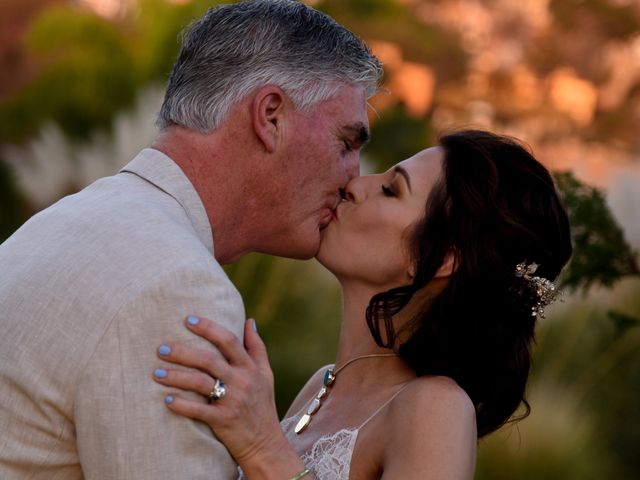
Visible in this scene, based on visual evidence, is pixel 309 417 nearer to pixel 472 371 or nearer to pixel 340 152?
pixel 472 371

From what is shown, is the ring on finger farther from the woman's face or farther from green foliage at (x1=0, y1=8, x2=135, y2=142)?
green foliage at (x1=0, y1=8, x2=135, y2=142)

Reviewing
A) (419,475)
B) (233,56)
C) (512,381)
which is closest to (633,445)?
(512,381)

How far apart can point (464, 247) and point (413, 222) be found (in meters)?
0.18

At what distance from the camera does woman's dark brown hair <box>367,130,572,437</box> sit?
3.46m

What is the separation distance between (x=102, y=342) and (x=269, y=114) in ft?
2.87

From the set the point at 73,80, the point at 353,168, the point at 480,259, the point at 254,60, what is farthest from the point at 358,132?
the point at 73,80

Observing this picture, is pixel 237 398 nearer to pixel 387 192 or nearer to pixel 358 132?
pixel 358 132

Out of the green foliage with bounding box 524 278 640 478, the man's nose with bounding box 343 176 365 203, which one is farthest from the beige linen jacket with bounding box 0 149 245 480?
the green foliage with bounding box 524 278 640 478

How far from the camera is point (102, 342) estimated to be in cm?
237

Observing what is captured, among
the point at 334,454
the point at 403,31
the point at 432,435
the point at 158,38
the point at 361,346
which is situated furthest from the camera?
the point at 403,31

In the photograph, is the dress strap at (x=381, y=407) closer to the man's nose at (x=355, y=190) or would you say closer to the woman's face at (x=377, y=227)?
the woman's face at (x=377, y=227)

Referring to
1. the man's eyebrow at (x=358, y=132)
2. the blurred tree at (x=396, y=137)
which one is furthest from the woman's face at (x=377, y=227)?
the blurred tree at (x=396, y=137)

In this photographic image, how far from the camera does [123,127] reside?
29.3 ft

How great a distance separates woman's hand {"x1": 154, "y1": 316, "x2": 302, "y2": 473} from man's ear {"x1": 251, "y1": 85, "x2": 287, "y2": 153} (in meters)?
0.54
